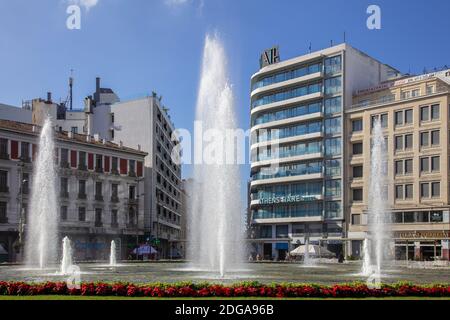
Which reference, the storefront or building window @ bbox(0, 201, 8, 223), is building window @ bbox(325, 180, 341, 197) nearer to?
the storefront

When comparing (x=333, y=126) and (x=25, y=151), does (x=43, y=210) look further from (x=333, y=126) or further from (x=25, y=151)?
(x=333, y=126)

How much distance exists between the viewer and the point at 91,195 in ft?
275

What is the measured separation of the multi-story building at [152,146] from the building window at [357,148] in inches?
1159

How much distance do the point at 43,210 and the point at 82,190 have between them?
2591cm

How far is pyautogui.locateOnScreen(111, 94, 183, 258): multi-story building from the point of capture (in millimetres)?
97000

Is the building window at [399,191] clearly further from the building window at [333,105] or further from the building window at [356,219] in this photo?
the building window at [333,105]

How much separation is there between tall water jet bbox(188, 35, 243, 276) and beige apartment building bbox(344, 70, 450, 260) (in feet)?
139

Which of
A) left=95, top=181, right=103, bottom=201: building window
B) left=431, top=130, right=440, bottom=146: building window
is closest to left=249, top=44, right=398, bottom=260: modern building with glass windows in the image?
left=431, top=130, right=440, bottom=146: building window

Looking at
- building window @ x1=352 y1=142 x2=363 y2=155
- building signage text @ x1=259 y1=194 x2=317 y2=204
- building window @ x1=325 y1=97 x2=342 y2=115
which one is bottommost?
building signage text @ x1=259 y1=194 x2=317 y2=204

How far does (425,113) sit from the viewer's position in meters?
82.8

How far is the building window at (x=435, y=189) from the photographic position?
263ft

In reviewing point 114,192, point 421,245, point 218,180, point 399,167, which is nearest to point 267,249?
point 399,167
